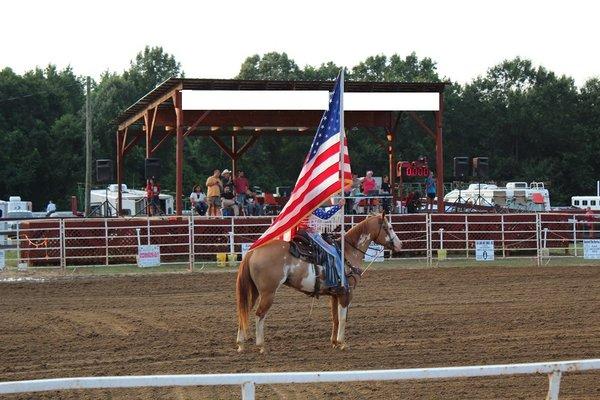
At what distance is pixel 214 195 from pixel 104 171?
478 cm

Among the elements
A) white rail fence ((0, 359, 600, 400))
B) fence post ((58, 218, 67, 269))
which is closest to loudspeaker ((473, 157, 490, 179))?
fence post ((58, 218, 67, 269))

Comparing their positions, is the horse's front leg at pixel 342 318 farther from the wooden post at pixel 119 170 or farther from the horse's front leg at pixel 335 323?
the wooden post at pixel 119 170

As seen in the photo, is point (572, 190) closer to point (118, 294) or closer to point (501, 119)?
point (501, 119)

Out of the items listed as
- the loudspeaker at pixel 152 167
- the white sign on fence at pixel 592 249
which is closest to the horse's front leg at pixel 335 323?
the white sign on fence at pixel 592 249

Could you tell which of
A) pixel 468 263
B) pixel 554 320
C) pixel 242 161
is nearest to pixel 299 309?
pixel 554 320

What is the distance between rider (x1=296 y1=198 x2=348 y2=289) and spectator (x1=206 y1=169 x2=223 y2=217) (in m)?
14.7

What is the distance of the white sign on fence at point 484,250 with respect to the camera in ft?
87.6

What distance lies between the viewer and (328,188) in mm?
12789

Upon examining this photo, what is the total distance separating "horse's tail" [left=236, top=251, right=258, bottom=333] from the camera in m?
12.5

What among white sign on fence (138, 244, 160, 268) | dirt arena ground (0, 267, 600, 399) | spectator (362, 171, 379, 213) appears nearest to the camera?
dirt arena ground (0, 267, 600, 399)

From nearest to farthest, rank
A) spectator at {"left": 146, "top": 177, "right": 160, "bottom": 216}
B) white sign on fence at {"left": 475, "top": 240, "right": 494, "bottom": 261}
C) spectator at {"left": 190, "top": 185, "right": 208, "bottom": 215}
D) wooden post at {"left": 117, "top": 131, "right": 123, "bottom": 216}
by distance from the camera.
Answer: white sign on fence at {"left": 475, "top": 240, "right": 494, "bottom": 261}
spectator at {"left": 146, "top": 177, "right": 160, "bottom": 216}
spectator at {"left": 190, "top": 185, "right": 208, "bottom": 215}
wooden post at {"left": 117, "top": 131, "right": 123, "bottom": 216}

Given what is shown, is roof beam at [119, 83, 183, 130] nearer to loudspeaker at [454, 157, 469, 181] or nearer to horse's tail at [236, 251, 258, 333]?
loudspeaker at [454, 157, 469, 181]

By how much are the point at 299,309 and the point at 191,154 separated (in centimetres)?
5050

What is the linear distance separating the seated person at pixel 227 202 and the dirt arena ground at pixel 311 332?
5979 mm
